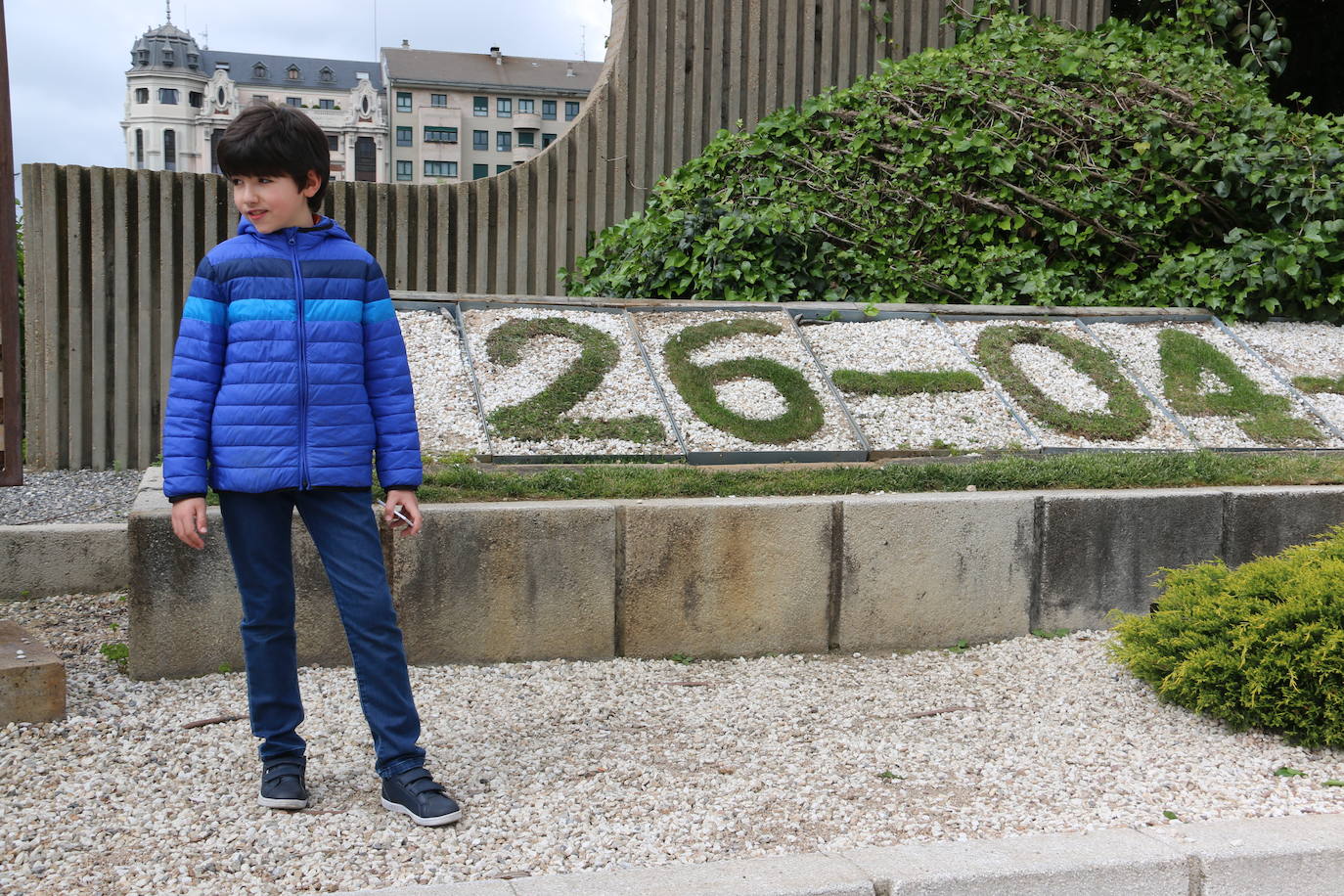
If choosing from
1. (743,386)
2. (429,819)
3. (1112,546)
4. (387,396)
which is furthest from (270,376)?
(1112,546)

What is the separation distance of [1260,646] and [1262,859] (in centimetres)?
102

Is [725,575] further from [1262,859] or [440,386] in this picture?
[1262,859]

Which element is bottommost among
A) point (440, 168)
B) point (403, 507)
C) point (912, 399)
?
point (403, 507)

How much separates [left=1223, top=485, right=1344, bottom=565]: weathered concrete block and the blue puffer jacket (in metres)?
3.64

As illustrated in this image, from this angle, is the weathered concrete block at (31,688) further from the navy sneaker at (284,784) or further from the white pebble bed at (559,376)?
the white pebble bed at (559,376)

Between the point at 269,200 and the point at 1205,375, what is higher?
the point at 269,200

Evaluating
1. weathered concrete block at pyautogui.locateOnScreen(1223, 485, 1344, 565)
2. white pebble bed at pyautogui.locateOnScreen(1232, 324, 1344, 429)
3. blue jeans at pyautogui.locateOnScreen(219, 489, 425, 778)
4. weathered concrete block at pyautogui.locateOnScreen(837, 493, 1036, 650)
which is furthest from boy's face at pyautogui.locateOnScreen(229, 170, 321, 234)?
white pebble bed at pyautogui.locateOnScreen(1232, 324, 1344, 429)

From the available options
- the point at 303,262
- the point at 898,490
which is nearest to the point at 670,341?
the point at 898,490

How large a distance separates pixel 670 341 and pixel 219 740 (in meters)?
3.23

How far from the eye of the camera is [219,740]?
3467mm

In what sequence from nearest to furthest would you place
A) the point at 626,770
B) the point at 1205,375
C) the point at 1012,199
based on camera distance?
the point at 626,770, the point at 1205,375, the point at 1012,199

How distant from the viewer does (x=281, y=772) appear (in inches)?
119

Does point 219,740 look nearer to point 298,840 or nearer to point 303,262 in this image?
point 298,840

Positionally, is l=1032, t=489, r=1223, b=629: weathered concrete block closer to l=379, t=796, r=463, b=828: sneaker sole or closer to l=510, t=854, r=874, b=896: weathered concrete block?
l=510, t=854, r=874, b=896: weathered concrete block
